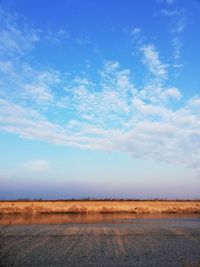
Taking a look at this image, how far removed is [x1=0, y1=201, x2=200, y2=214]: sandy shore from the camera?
35625mm

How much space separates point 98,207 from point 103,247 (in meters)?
22.4

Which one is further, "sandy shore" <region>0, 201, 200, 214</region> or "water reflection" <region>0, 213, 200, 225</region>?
"sandy shore" <region>0, 201, 200, 214</region>

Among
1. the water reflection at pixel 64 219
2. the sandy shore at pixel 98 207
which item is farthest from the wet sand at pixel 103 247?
the sandy shore at pixel 98 207

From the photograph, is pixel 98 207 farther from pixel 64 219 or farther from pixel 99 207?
pixel 64 219

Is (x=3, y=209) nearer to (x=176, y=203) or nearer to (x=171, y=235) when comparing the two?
(x=176, y=203)

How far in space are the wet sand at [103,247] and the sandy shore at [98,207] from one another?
561 inches

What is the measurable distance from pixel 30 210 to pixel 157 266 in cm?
2570

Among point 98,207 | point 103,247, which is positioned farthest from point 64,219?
point 103,247

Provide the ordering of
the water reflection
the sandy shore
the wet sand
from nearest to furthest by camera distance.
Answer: the wet sand → the water reflection → the sandy shore

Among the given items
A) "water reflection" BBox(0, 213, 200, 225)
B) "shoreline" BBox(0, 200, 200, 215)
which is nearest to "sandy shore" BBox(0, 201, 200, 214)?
"shoreline" BBox(0, 200, 200, 215)

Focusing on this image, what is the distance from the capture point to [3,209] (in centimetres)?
3497

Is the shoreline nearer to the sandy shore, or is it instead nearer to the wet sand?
the sandy shore

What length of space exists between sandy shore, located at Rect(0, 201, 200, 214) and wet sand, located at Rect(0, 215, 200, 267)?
1424cm

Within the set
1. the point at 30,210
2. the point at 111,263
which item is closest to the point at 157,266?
the point at 111,263
